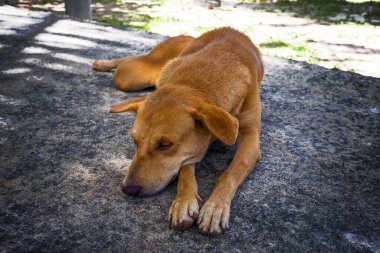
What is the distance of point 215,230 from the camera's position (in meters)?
2.50

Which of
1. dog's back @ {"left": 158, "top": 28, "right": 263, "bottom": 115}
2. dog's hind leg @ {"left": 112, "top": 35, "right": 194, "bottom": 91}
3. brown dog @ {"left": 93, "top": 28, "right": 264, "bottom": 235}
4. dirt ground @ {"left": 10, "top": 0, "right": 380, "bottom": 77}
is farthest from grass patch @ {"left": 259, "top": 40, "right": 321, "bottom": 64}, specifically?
brown dog @ {"left": 93, "top": 28, "right": 264, "bottom": 235}

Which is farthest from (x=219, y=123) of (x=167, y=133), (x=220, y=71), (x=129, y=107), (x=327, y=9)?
(x=327, y=9)

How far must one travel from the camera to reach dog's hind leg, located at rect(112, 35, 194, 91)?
185 inches

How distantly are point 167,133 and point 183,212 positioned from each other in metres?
0.55

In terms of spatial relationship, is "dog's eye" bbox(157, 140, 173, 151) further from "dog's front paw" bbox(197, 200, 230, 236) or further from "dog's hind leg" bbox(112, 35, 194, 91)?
"dog's hind leg" bbox(112, 35, 194, 91)

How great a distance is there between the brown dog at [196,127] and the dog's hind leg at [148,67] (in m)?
1.03

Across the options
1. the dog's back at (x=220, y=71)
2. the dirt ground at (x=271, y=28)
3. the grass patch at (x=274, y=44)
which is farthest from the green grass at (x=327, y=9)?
the dog's back at (x=220, y=71)

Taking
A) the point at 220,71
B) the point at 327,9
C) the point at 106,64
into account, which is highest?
the point at 220,71

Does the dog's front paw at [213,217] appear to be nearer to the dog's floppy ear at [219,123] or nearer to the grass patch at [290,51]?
→ the dog's floppy ear at [219,123]

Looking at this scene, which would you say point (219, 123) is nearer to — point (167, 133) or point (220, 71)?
point (167, 133)

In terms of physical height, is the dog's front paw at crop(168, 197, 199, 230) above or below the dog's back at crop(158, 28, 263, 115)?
below

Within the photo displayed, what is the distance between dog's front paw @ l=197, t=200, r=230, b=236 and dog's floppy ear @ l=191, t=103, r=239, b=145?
43 cm

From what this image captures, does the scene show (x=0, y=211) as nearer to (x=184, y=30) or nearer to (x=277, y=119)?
(x=277, y=119)

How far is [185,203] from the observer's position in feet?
8.66
